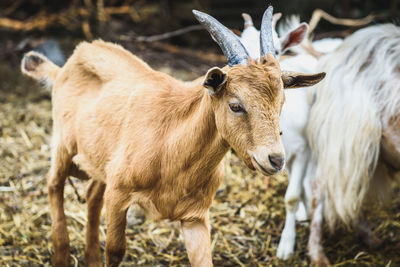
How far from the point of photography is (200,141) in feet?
7.76

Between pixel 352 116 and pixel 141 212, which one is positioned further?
pixel 141 212

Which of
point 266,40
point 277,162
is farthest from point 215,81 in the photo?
point 277,162

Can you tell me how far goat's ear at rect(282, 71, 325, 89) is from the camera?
7.16 feet

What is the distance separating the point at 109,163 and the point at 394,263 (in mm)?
2550

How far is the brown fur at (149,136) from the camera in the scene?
2.02 m

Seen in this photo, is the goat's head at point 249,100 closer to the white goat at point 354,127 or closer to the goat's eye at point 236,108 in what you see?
the goat's eye at point 236,108

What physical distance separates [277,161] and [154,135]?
902mm

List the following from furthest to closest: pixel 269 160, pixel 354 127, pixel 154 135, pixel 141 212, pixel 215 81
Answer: pixel 141 212 → pixel 354 127 → pixel 154 135 → pixel 215 81 → pixel 269 160

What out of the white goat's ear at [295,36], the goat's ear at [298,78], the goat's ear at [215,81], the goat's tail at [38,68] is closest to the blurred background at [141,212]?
the white goat's ear at [295,36]

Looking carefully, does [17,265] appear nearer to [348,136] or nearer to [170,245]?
[170,245]

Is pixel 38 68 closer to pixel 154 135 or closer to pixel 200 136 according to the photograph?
pixel 154 135

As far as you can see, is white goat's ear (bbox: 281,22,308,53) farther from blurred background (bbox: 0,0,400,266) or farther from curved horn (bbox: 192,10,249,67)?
curved horn (bbox: 192,10,249,67)

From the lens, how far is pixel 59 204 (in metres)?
3.32

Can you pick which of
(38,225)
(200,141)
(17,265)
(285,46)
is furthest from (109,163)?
(285,46)
